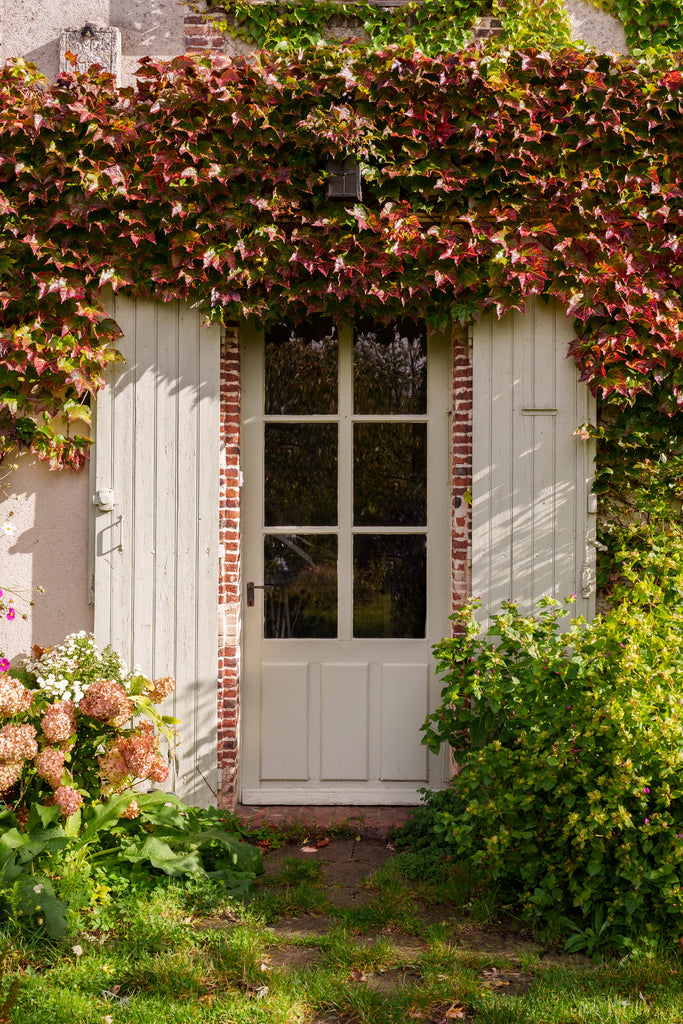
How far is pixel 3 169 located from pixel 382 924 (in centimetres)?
419

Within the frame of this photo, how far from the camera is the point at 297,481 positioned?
438cm

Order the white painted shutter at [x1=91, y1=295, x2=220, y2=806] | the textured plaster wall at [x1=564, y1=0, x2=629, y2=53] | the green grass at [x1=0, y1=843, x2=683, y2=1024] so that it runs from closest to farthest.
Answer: the green grass at [x1=0, y1=843, x2=683, y2=1024] → the white painted shutter at [x1=91, y1=295, x2=220, y2=806] → the textured plaster wall at [x1=564, y1=0, x2=629, y2=53]

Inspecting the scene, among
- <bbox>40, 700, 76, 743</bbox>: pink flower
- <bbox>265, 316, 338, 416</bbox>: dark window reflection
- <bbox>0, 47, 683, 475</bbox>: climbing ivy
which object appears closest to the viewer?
<bbox>40, 700, 76, 743</bbox>: pink flower

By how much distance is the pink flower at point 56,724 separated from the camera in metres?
3.20

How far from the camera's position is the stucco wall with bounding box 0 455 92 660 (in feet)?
13.5

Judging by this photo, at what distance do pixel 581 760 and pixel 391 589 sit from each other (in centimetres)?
156

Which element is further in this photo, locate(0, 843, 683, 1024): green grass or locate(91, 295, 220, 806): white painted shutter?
locate(91, 295, 220, 806): white painted shutter

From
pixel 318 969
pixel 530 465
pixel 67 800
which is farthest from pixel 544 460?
pixel 67 800

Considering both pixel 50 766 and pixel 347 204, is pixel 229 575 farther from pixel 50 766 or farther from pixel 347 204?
pixel 347 204

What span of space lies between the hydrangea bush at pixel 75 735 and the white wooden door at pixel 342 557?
2.59ft

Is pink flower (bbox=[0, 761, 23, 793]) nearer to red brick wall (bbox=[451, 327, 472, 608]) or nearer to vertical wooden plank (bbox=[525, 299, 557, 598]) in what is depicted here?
red brick wall (bbox=[451, 327, 472, 608])

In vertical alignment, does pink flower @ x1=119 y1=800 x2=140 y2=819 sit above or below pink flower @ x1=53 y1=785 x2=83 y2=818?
below

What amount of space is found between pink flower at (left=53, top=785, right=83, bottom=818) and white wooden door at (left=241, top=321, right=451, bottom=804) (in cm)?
133

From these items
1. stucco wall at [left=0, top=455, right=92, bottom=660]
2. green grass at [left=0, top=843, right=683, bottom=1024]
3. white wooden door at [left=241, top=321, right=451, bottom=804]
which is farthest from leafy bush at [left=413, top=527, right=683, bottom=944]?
stucco wall at [left=0, top=455, right=92, bottom=660]
